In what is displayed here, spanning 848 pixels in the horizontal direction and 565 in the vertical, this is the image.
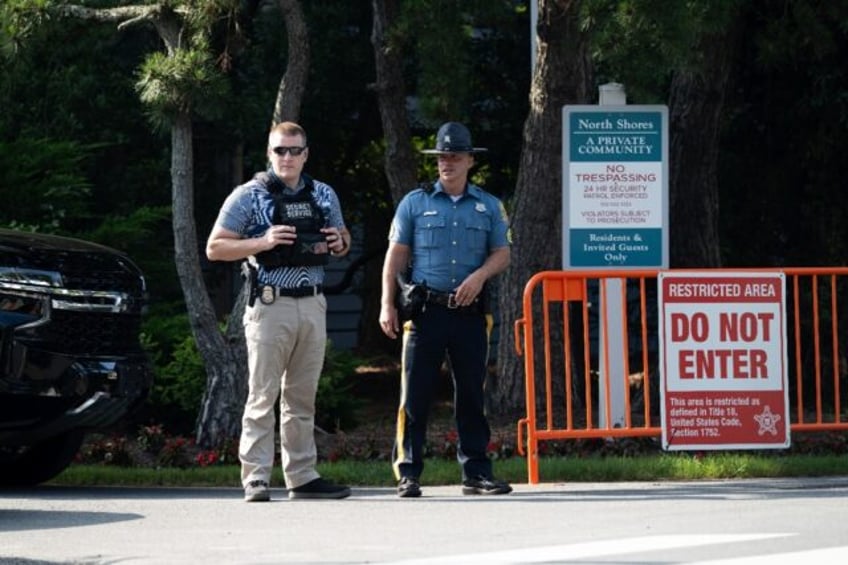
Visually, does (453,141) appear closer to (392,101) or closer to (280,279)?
(280,279)

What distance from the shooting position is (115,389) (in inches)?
412

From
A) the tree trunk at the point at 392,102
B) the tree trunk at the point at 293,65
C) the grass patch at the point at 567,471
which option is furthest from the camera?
the tree trunk at the point at 392,102

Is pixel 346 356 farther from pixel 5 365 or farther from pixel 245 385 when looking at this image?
pixel 5 365

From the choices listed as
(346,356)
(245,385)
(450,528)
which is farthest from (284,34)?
(450,528)

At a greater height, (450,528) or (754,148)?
(754,148)

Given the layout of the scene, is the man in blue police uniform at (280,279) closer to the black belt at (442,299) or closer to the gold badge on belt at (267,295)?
the gold badge on belt at (267,295)

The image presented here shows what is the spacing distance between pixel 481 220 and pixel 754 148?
27.6 feet

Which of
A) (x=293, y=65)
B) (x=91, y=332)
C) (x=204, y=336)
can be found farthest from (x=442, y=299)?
(x=204, y=336)

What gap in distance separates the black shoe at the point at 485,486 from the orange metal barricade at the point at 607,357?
0.73m

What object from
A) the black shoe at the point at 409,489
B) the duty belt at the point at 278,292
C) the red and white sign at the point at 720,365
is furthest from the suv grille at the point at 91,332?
the red and white sign at the point at 720,365

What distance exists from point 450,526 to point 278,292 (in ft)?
5.82

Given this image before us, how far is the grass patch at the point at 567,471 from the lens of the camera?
37.4ft

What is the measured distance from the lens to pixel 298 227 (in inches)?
396

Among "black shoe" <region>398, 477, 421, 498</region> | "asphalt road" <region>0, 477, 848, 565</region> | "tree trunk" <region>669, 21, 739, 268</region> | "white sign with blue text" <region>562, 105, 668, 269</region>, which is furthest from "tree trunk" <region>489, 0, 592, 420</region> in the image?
"black shoe" <region>398, 477, 421, 498</region>
